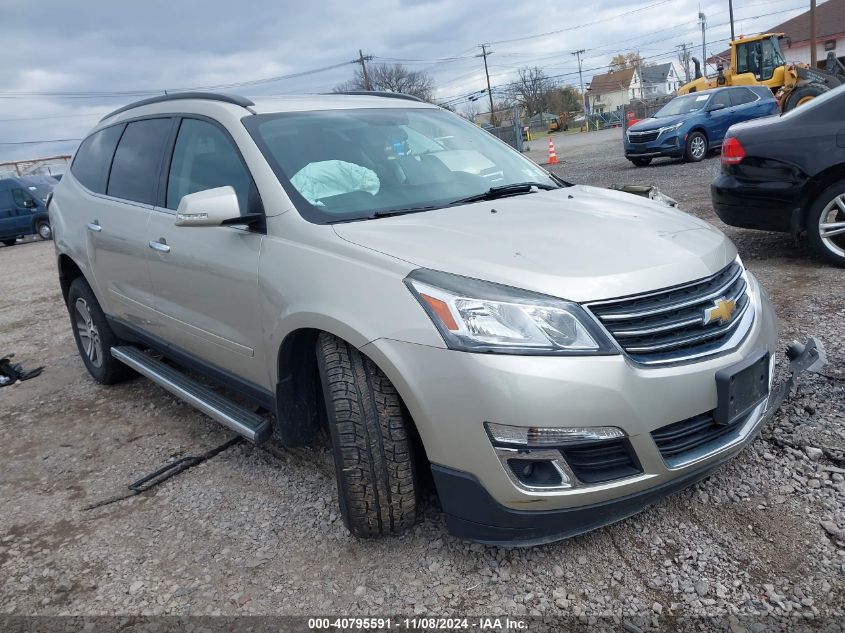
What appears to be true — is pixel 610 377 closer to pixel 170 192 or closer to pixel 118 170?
pixel 170 192

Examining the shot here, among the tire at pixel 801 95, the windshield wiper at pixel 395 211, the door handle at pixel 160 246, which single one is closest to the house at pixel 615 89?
the tire at pixel 801 95

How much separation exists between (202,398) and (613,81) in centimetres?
10413

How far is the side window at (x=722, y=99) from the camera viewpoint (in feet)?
52.3

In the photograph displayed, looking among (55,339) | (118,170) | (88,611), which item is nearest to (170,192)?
(118,170)

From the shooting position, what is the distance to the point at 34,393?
490 cm

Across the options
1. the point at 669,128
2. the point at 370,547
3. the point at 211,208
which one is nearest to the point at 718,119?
the point at 669,128

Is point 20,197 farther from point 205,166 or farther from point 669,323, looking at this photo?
point 669,323

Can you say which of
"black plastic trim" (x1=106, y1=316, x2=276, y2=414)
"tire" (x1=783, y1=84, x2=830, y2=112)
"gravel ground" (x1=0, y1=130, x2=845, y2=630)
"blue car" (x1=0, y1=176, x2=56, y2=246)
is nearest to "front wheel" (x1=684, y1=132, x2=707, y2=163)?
"tire" (x1=783, y1=84, x2=830, y2=112)

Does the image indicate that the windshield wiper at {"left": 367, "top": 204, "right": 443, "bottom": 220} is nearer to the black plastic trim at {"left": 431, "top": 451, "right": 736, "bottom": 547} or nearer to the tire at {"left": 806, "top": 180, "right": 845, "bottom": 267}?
the black plastic trim at {"left": 431, "top": 451, "right": 736, "bottom": 547}

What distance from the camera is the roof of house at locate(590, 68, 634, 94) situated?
311 feet

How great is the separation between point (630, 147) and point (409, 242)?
1480 cm

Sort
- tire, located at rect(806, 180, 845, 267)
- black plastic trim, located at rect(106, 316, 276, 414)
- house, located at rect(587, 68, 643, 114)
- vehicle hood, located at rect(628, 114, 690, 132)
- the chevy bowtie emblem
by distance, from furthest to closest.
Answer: house, located at rect(587, 68, 643, 114) → vehicle hood, located at rect(628, 114, 690, 132) → tire, located at rect(806, 180, 845, 267) → black plastic trim, located at rect(106, 316, 276, 414) → the chevy bowtie emblem

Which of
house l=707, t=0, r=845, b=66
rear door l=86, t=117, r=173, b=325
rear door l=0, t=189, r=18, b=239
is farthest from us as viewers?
house l=707, t=0, r=845, b=66

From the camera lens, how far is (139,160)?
3861 mm
